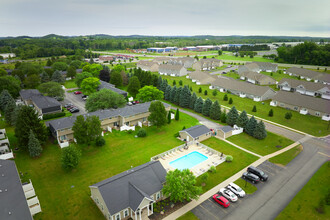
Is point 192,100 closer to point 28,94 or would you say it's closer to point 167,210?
point 167,210

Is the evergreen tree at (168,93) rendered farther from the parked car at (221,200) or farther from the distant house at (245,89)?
the parked car at (221,200)

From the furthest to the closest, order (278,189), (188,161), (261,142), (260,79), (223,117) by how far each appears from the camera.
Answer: (260,79)
(223,117)
(261,142)
(188,161)
(278,189)

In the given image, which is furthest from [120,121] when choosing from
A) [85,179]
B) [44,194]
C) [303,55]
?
[303,55]

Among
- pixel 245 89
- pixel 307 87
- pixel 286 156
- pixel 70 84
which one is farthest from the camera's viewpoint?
pixel 70 84

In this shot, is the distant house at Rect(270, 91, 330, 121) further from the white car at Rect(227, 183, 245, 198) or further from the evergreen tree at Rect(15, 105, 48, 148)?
the evergreen tree at Rect(15, 105, 48, 148)

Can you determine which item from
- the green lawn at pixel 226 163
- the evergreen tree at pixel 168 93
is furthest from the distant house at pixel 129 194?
the evergreen tree at pixel 168 93

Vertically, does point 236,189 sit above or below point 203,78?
below

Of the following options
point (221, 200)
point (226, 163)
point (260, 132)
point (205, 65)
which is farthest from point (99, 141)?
point (205, 65)

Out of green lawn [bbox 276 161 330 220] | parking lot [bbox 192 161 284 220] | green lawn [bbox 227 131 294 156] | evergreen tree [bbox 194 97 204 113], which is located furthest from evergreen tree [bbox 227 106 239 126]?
parking lot [bbox 192 161 284 220]
